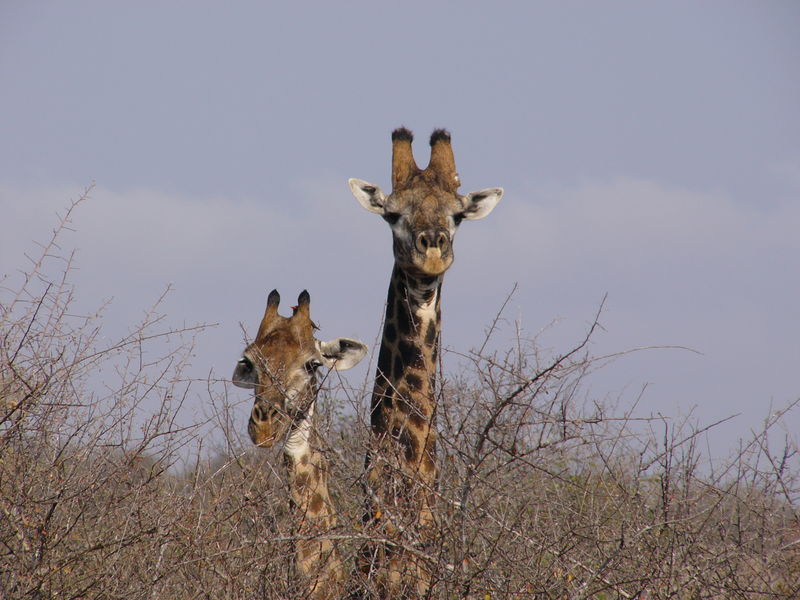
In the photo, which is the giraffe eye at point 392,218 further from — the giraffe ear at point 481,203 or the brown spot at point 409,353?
the brown spot at point 409,353

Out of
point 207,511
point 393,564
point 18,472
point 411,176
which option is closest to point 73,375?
point 18,472

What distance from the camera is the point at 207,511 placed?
197 inches

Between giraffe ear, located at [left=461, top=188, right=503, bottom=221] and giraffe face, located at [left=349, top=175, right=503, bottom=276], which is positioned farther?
giraffe ear, located at [left=461, top=188, right=503, bottom=221]

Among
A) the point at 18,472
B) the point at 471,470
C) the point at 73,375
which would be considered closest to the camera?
the point at 471,470

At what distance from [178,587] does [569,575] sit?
6.27 ft

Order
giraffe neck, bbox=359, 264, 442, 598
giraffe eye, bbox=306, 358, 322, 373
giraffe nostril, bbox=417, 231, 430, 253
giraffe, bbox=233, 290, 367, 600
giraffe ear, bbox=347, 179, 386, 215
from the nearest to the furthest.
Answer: giraffe neck, bbox=359, 264, 442, 598 < giraffe, bbox=233, 290, 367, 600 < giraffe nostril, bbox=417, 231, 430, 253 < giraffe eye, bbox=306, 358, 322, 373 < giraffe ear, bbox=347, 179, 386, 215

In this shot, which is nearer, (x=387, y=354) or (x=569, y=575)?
(x=569, y=575)

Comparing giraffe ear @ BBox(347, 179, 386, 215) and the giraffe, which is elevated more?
giraffe ear @ BBox(347, 179, 386, 215)

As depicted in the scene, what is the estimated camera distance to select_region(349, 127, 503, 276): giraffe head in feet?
20.6

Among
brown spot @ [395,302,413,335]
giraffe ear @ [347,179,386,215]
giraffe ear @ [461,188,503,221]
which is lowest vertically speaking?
brown spot @ [395,302,413,335]

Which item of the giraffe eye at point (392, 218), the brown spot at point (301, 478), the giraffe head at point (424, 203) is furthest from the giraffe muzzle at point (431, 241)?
the brown spot at point (301, 478)

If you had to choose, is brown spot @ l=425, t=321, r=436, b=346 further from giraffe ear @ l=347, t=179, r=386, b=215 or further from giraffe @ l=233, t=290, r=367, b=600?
giraffe ear @ l=347, t=179, r=386, b=215

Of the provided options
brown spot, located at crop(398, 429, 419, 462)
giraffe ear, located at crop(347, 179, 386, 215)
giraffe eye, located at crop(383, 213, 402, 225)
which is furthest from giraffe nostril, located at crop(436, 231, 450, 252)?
brown spot, located at crop(398, 429, 419, 462)

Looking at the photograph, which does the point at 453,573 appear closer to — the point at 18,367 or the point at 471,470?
the point at 471,470
